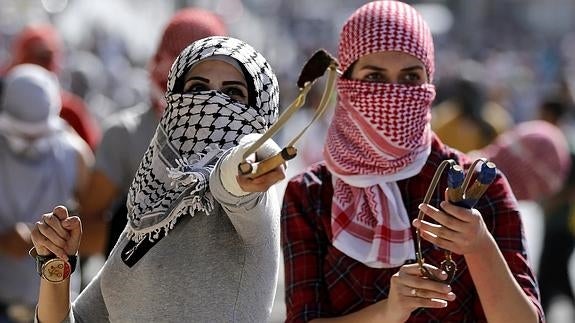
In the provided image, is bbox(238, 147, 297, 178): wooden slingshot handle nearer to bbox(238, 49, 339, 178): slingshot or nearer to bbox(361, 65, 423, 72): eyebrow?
bbox(238, 49, 339, 178): slingshot

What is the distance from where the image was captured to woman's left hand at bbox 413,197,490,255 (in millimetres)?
2805

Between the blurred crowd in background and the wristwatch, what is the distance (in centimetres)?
301

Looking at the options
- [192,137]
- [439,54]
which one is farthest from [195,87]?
[439,54]

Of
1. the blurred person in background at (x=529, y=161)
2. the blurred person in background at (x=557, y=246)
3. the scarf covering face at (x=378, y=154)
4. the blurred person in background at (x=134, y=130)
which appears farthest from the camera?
the blurred person in background at (x=557, y=246)

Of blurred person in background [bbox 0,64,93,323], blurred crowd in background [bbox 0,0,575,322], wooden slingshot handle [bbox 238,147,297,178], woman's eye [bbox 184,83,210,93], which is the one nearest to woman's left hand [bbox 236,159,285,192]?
wooden slingshot handle [bbox 238,147,297,178]

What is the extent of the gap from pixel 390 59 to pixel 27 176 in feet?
9.29

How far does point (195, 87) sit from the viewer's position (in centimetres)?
310

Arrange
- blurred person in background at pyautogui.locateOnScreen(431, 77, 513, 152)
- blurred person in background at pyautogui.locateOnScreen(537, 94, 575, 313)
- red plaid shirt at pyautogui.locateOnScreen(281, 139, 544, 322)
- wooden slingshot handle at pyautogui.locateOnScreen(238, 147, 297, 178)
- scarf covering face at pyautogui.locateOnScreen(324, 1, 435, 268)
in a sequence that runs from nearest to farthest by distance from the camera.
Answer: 1. wooden slingshot handle at pyautogui.locateOnScreen(238, 147, 297, 178)
2. red plaid shirt at pyautogui.locateOnScreen(281, 139, 544, 322)
3. scarf covering face at pyautogui.locateOnScreen(324, 1, 435, 268)
4. blurred person in background at pyautogui.locateOnScreen(431, 77, 513, 152)
5. blurred person in background at pyautogui.locateOnScreen(537, 94, 575, 313)

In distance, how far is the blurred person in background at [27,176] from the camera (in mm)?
5926

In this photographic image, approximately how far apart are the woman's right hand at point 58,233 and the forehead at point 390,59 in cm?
103

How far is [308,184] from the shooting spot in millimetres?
3648

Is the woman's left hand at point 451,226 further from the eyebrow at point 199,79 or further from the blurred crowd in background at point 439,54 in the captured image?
the blurred crowd in background at point 439,54

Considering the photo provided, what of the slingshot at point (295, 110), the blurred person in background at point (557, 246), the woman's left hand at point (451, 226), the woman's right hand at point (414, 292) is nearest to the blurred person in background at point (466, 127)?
the blurred person in background at point (557, 246)

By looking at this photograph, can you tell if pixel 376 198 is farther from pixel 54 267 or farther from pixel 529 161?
pixel 529 161
